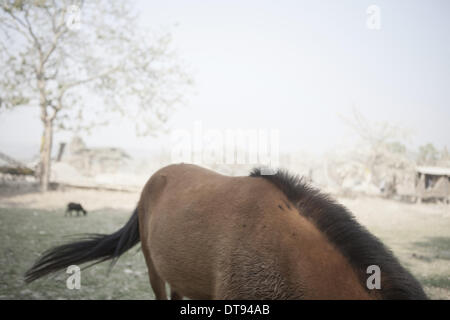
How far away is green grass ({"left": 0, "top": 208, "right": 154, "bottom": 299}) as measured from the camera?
3.80m

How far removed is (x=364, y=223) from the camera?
8.35 metres

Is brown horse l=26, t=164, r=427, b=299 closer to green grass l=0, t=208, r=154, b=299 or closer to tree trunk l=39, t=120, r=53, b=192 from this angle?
green grass l=0, t=208, r=154, b=299

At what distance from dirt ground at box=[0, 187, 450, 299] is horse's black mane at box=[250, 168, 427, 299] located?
0.28 meters

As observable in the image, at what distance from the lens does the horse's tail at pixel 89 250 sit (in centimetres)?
323

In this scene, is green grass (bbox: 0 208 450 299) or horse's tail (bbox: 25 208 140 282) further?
green grass (bbox: 0 208 450 299)

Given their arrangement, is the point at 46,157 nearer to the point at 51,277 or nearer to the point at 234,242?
the point at 51,277

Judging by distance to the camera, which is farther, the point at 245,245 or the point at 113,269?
the point at 113,269

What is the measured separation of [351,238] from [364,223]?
24.9 ft

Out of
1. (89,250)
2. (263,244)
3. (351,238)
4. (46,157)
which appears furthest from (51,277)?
(46,157)

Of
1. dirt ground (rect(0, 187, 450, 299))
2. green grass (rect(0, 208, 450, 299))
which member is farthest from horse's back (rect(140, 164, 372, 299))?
green grass (rect(0, 208, 450, 299))

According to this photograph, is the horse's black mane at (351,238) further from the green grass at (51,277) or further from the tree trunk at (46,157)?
the tree trunk at (46,157)

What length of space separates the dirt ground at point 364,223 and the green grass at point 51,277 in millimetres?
19

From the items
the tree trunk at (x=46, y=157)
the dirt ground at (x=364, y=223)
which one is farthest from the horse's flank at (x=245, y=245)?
the tree trunk at (x=46, y=157)
